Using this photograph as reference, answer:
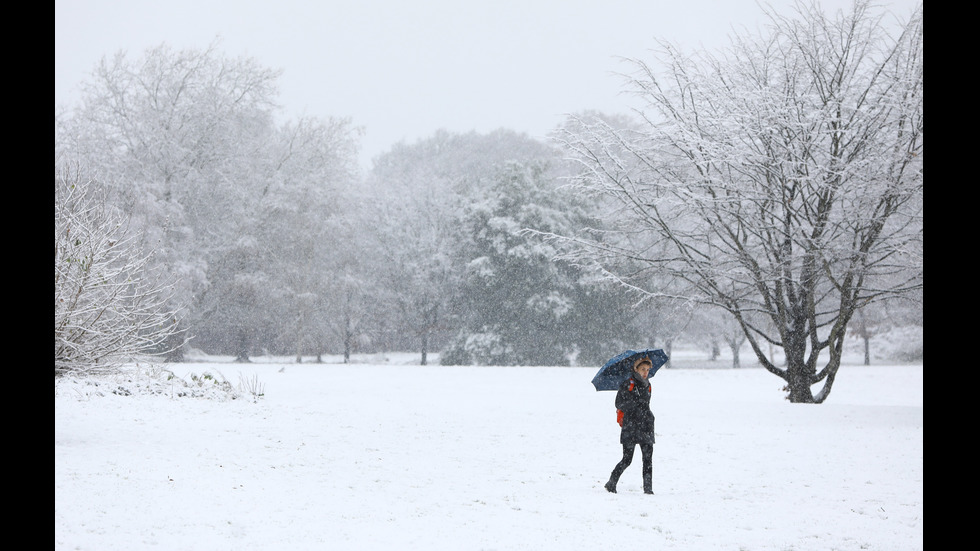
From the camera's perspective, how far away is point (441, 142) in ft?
179

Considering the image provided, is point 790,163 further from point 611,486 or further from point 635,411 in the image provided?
point 611,486

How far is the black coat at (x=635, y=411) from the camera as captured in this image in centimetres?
802

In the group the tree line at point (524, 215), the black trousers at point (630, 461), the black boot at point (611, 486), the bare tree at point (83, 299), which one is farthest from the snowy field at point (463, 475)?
the tree line at point (524, 215)

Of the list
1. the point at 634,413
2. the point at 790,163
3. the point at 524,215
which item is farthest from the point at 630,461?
the point at 524,215

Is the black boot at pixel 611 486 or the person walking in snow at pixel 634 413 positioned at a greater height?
the person walking in snow at pixel 634 413

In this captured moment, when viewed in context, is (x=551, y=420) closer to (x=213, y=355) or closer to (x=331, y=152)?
(x=331, y=152)

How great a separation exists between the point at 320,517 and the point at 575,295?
1126 inches

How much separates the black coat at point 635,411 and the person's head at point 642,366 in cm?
12

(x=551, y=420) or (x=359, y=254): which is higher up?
(x=359, y=254)

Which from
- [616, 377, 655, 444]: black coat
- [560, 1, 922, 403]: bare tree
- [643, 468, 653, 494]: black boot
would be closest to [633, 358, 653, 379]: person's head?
[616, 377, 655, 444]: black coat

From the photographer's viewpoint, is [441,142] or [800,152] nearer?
[800,152]

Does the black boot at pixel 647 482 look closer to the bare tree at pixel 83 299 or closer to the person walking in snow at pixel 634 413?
the person walking in snow at pixel 634 413

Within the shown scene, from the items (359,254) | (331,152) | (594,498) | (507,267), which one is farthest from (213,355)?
(594,498)

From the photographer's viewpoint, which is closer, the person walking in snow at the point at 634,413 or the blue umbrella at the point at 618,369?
the person walking in snow at the point at 634,413
